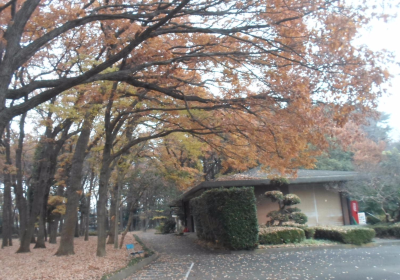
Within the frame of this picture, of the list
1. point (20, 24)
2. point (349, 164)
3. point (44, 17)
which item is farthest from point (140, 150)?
point (349, 164)

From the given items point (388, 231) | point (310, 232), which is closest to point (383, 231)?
point (388, 231)

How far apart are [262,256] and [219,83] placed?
671 cm

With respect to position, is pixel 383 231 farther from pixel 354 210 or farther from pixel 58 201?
pixel 58 201

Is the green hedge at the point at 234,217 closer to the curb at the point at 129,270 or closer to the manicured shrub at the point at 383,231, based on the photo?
the curb at the point at 129,270

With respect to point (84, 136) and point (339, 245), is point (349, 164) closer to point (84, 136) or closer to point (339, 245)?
point (339, 245)


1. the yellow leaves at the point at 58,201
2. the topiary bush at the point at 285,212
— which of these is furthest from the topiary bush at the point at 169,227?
the topiary bush at the point at 285,212

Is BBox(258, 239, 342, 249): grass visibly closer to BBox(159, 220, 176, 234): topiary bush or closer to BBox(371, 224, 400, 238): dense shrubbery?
BBox(371, 224, 400, 238): dense shrubbery

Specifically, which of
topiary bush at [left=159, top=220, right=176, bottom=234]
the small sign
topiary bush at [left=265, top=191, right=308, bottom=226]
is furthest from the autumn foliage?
topiary bush at [left=159, top=220, right=176, bottom=234]

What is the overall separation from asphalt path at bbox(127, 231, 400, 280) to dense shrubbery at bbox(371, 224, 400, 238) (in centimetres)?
221

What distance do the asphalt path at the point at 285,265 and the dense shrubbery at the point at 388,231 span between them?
7.24 feet

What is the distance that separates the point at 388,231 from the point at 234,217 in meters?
A: 7.70

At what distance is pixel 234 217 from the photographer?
14.7m

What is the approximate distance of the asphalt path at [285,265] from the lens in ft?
30.0

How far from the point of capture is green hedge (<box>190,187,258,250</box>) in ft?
47.6
